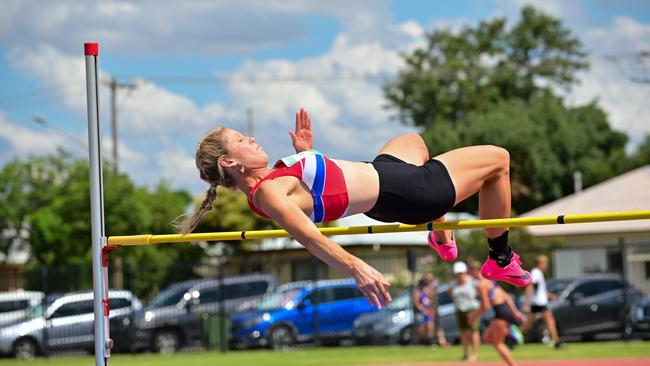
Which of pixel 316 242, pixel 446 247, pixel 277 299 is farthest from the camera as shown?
pixel 277 299

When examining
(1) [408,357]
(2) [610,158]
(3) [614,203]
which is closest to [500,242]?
(1) [408,357]

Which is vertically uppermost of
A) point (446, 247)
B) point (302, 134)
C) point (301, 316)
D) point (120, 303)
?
point (302, 134)

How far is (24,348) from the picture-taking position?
26562 mm

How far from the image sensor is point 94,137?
314 inches

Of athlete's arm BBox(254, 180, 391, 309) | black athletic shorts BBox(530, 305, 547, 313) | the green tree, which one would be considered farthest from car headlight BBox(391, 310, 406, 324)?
the green tree

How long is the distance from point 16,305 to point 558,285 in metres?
12.2

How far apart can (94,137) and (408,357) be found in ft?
46.9

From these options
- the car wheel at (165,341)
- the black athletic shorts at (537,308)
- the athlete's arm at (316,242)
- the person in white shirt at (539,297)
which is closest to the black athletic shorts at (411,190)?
the athlete's arm at (316,242)

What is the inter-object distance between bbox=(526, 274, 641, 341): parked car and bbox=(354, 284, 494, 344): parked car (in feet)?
7.81

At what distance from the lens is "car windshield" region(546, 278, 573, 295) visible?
2478 centimetres

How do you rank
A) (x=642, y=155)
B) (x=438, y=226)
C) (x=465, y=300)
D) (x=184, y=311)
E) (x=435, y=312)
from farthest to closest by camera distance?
1. (x=642, y=155)
2. (x=184, y=311)
3. (x=435, y=312)
4. (x=465, y=300)
5. (x=438, y=226)

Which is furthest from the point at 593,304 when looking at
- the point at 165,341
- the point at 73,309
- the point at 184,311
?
the point at 73,309

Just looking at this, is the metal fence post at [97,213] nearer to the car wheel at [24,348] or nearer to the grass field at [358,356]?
the grass field at [358,356]

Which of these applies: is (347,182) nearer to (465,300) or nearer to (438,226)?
(438,226)
